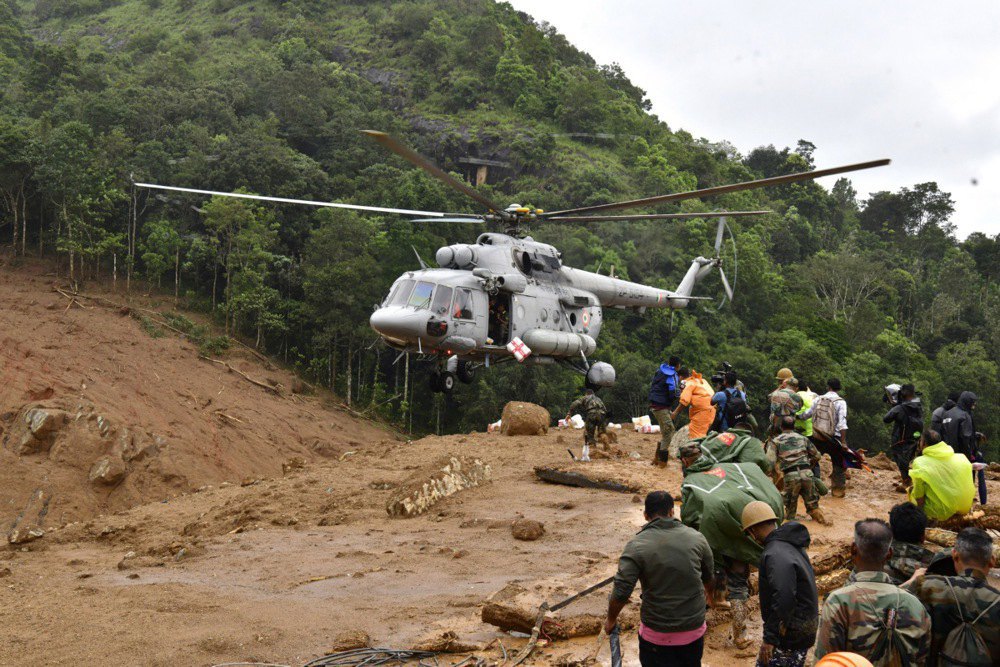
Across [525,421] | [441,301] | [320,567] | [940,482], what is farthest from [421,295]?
[940,482]

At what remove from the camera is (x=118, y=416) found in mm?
19453

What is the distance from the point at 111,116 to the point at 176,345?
17.6 meters

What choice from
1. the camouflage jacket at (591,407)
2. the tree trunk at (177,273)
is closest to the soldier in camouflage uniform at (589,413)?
the camouflage jacket at (591,407)

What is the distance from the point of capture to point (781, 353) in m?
37.7

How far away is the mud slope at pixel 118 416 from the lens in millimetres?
16953

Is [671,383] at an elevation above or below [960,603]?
below

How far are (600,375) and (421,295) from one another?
447 centimetres

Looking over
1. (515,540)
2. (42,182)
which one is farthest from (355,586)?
(42,182)

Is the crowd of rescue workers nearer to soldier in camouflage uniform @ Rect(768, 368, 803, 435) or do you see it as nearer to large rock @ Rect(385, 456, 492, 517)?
soldier in camouflage uniform @ Rect(768, 368, 803, 435)

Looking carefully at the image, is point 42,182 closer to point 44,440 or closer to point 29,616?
point 44,440

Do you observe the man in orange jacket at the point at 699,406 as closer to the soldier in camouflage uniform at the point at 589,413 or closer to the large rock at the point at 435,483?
the soldier in camouflage uniform at the point at 589,413

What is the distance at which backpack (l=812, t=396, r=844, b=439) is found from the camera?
434 inches

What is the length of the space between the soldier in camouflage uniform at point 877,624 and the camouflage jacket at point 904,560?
74 cm

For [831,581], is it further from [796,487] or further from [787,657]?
[787,657]
